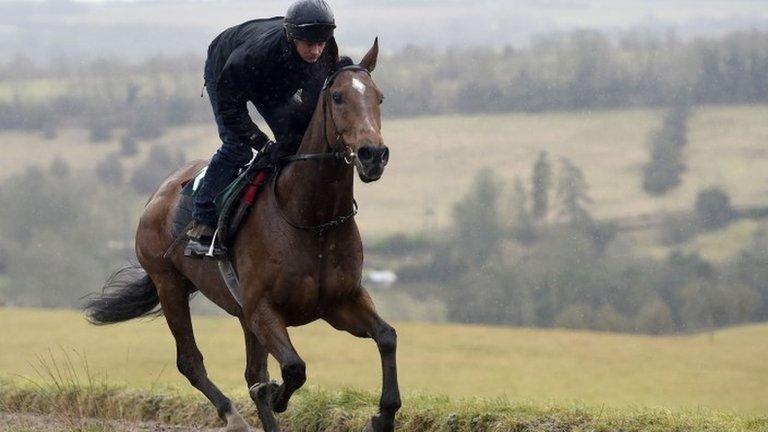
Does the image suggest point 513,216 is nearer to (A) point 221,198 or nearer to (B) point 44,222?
(B) point 44,222

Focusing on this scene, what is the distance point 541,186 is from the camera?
79062 mm

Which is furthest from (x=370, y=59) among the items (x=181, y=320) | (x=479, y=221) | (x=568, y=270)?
(x=479, y=221)

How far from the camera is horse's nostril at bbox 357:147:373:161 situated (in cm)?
614

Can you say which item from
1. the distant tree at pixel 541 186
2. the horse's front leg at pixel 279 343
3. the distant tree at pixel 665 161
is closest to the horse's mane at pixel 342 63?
the horse's front leg at pixel 279 343

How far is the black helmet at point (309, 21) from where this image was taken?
6.91m

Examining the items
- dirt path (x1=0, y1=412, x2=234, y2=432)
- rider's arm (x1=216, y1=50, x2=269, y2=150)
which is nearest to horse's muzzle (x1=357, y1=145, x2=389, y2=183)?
rider's arm (x1=216, y1=50, x2=269, y2=150)

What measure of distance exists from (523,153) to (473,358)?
49.6 meters

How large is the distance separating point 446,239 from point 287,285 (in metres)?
67.0

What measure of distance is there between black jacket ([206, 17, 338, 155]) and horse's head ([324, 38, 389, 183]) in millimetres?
387

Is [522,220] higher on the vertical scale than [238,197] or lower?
lower

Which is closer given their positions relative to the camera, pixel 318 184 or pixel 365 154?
pixel 365 154

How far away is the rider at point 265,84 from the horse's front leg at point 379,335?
3.36 ft

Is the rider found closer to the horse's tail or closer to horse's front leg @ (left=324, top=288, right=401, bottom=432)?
horse's front leg @ (left=324, top=288, right=401, bottom=432)

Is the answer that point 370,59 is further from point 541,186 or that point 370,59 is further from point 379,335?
point 541,186
